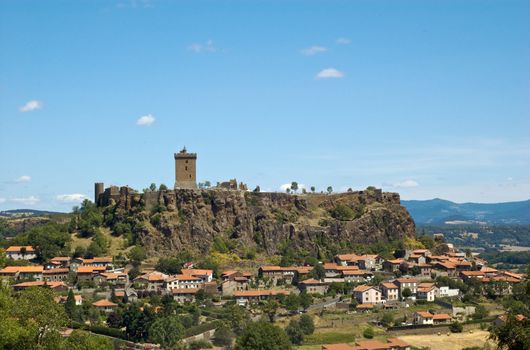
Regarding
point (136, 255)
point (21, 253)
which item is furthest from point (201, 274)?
point (21, 253)

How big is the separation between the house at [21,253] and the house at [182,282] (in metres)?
15.6

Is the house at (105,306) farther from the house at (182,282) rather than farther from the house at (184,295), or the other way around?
the house at (182,282)

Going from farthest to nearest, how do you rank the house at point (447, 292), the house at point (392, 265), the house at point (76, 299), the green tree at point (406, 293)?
the house at point (392, 265), the house at point (447, 292), the green tree at point (406, 293), the house at point (76, 299)

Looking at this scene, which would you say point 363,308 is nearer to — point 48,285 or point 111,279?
point 111,279

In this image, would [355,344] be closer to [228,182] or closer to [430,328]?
[430,328]

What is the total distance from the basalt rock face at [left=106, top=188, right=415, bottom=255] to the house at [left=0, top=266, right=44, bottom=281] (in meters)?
11.7

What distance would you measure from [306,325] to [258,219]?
27.9m

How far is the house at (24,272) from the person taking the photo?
2680 inches

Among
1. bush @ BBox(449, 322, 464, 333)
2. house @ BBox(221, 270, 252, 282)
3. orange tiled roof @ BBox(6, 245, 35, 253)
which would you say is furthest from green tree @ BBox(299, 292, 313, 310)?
orange tiled roof @ BBox(6, 245, 35, 253)

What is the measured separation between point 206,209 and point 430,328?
30268 millimetres

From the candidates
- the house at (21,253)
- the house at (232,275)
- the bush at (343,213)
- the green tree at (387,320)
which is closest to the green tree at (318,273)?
the house at (232,275)

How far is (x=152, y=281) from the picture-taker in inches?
2694

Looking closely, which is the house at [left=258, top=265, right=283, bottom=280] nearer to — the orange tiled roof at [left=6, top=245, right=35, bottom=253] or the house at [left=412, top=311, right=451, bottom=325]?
the house at [left=412, top=311, right=451, bottom=325]

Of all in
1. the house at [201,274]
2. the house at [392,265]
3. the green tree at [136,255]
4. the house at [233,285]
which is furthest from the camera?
the house at [392,265]
